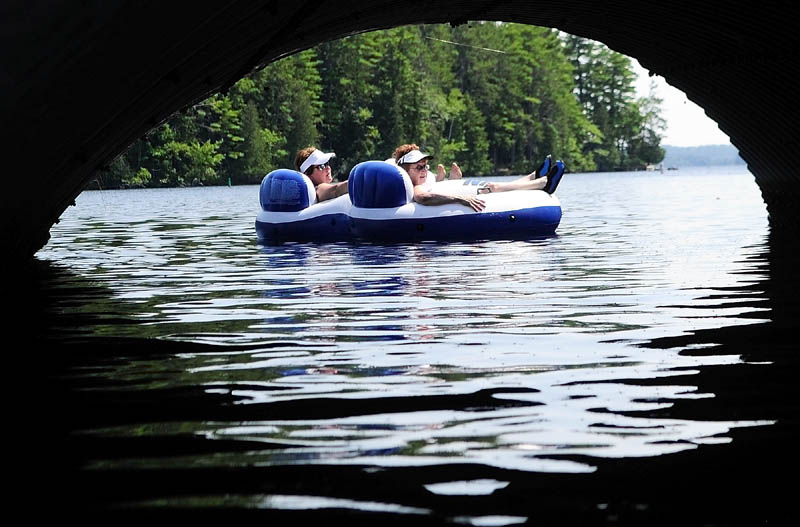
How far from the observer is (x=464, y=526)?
13.0 feet

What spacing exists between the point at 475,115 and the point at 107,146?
9051 cm

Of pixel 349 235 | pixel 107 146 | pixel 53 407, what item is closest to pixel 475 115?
pixel 349 235

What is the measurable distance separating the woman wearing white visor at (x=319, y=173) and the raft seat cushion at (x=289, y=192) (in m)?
0.44

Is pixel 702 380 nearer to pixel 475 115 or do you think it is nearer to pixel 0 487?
pixel 0 487

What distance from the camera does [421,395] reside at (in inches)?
242

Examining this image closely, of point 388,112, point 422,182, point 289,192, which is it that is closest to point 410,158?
point 422,182

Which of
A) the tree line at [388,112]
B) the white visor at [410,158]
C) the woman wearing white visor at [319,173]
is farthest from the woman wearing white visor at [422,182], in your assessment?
the tree line at [388,112]

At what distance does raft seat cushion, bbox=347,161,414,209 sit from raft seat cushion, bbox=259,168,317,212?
1535mm

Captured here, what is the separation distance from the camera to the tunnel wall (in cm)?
717

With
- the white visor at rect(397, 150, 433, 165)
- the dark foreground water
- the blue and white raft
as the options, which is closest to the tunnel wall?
the dark foreground water

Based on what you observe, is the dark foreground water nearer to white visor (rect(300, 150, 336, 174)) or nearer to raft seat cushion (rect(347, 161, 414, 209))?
raft seat cushion (rect(347, 161, 414, 209))

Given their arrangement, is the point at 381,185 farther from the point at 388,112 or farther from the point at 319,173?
the point at 388,112

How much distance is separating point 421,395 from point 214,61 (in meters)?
6.13

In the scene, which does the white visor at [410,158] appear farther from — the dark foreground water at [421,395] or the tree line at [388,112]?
the tree line at [388,112]
